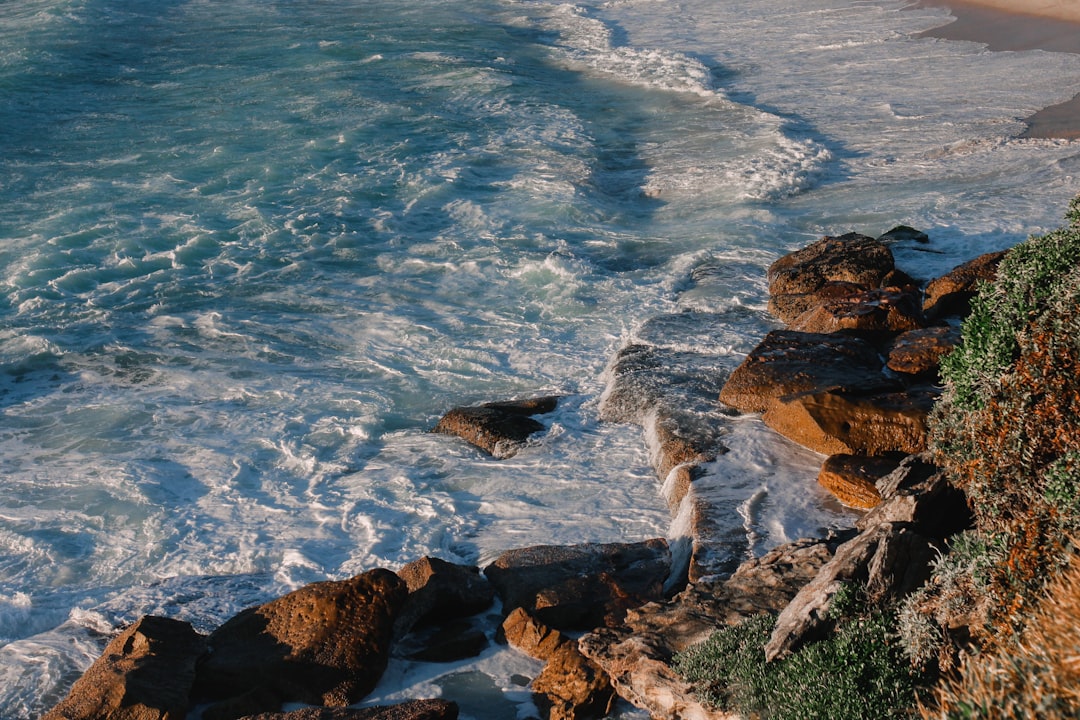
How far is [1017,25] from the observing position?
31.5 metres

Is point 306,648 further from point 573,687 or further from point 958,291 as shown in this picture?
point 958,291

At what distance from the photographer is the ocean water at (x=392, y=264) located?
9102 millimetres

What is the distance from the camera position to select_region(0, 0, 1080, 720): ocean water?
910cm

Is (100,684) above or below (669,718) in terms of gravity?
below

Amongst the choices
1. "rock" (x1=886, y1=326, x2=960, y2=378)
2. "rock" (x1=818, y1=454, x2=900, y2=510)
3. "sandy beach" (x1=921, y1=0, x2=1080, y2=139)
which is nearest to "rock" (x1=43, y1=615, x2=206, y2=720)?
"rock" (x1=818, y1=454, x2=900, y2=510)

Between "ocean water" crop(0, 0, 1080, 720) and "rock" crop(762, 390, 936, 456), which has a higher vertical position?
"rock" crop(762, 390, 936, 456)

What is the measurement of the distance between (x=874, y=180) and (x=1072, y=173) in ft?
10.9

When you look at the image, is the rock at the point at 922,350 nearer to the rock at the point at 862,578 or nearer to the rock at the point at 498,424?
the rock at the point at 498,424

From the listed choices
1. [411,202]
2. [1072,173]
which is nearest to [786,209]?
[1072,173]

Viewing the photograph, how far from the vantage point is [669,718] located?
5.86 m

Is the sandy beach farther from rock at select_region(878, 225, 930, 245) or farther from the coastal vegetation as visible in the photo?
the coastal vegetation

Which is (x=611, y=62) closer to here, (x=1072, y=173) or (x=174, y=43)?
(x=174, y=43)

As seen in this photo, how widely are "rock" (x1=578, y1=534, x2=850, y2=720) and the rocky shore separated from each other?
0.01 meters

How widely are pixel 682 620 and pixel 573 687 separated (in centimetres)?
86
